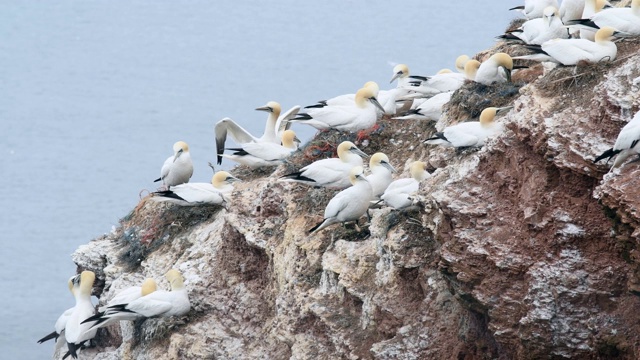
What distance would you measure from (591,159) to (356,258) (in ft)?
8.68

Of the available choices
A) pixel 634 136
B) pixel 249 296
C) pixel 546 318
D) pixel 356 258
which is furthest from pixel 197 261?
pixel 634 136

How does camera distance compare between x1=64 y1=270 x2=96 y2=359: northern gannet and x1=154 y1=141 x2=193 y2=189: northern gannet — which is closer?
x1=64 y1=270 x2=96 y2=359: northern gannet

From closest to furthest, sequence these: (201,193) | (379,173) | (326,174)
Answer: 1. (379,173)
2. (326,174)
3. (201,193)

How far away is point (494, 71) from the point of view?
1064cm

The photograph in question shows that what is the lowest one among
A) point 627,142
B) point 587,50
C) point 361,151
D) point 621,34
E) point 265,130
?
point 265,130

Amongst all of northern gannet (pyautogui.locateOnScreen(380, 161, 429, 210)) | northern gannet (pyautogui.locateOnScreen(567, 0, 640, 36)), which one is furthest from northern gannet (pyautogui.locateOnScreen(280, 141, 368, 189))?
northern gannet (pyautogui.locateOnScreen(567, 0, 640, 36))

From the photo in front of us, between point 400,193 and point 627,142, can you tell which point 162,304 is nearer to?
point 400,193

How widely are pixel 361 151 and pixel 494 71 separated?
1.38 m

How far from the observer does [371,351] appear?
8.67m

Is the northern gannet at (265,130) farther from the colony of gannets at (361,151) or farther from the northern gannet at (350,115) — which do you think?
the northern gannet at (350,115)

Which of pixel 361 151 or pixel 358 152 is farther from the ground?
pixel 358 152

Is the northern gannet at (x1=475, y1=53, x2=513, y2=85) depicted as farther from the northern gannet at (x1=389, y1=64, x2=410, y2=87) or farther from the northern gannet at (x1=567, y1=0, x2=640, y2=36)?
the northern gannet at (x1=389, y1=64, x2=410, y2=87)

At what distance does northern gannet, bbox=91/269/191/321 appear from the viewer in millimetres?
10547

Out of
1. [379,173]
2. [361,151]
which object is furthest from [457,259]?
[361,151]
